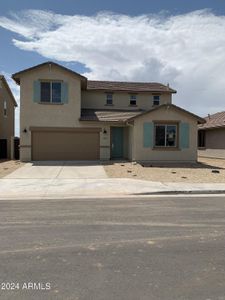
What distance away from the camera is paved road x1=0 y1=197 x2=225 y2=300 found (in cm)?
450

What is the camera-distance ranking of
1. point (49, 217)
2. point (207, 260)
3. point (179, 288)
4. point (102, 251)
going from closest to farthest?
point (179, 288) < point (207, 260) < point (102, 251) < point (49, 217)

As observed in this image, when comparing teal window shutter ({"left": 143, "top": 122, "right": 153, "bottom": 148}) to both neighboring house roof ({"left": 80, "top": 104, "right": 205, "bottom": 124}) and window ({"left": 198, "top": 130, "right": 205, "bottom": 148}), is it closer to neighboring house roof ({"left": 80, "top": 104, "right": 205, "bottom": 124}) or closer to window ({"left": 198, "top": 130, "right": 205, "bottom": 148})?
neighboring house roof ({"left": 80, "top": 104, "right": 205, "bottom": 124})

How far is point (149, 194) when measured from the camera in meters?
12.9

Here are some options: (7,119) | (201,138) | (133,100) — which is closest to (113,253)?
(133,100)

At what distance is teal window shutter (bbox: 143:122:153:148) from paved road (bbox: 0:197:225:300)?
13833mm

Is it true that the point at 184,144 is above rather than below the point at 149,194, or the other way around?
above

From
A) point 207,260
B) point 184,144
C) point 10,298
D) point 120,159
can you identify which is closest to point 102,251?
point 207,260

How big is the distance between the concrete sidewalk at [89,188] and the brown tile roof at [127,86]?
14.0 meters

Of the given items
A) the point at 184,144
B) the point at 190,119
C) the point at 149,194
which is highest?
the point at 190,119

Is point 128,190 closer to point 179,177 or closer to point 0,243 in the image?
point 179,177

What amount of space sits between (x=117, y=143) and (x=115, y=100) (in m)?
3.93

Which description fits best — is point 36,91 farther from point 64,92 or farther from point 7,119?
point 7,119

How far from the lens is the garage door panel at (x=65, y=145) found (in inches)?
994

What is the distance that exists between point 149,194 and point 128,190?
886 millimetres
